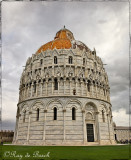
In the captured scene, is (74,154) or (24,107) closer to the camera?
(74,154)

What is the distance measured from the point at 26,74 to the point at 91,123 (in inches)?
698

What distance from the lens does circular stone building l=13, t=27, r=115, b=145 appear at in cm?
Result: 2519

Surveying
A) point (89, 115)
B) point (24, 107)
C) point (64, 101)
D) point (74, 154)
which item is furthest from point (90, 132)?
point (74, 154)

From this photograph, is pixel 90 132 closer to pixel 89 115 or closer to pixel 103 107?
pixel 89 115

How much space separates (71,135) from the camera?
968 inches

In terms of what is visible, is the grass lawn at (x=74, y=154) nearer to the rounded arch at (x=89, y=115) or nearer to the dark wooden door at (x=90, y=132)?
the dark wooden door at (x=90, y=132)

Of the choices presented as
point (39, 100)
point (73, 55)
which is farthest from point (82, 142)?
point (73, 55)

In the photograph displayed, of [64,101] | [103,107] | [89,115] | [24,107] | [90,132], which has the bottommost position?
[90,132]

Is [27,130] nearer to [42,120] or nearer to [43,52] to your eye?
[42,120]

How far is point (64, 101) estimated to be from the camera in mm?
26703

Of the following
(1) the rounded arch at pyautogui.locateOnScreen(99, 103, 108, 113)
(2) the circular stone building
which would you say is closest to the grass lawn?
(2) the circular stone building

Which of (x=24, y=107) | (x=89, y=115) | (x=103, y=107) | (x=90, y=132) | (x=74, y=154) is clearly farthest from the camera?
(x=24, y=107)

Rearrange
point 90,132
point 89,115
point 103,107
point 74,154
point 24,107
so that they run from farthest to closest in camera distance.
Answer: point 24,107 < point 103,107 < point 89,115 < point 90,132 < point 74,154

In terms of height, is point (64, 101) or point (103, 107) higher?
point (64, 101)
